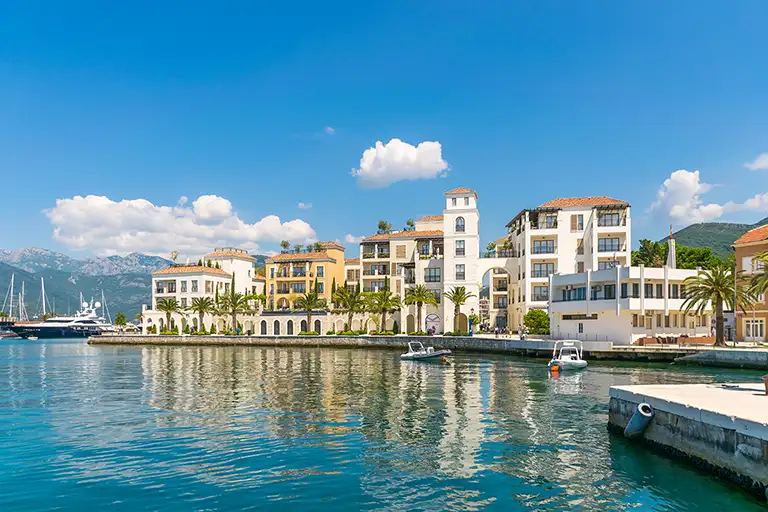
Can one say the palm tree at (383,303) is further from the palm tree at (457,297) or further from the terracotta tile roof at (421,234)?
the terracotta tile roof at (421,234)

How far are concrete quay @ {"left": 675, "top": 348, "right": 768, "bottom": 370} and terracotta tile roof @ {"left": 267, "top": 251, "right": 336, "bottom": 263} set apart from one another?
220ft

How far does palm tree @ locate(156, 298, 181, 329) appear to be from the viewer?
364ft

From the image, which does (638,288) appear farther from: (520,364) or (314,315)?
(314,315)

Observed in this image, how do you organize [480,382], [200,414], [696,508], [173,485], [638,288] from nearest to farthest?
[696,508] < [173,485] < [200,414] < [480,382] < [638,288]

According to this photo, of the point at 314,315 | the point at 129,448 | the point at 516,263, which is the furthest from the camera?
the point at 314,315

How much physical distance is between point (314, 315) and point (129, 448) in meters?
82.6

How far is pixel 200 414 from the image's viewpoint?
92.2 ft

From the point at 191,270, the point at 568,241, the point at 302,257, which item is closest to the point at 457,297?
the point at 568,241

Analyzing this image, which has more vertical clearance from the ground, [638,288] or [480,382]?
[638,288]

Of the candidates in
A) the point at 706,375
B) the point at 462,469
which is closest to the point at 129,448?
the point at 462,469

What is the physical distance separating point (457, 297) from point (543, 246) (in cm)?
1425

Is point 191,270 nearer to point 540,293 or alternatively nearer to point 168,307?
point 168,307

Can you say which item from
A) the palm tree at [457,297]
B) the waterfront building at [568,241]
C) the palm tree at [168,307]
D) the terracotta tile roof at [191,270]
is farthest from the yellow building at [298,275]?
the waterfront building at [568,241]

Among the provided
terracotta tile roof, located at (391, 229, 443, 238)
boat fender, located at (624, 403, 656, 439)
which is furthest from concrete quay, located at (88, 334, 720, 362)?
boat fender, located at (624, 403, 656, 439)
